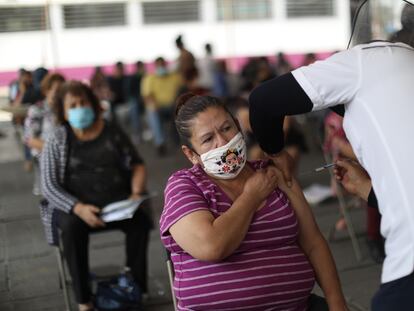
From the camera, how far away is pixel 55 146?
13.9 feet

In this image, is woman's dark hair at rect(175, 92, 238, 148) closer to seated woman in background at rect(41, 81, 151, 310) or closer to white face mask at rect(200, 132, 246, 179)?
white face mask at rect(200, 132, 246, 179)

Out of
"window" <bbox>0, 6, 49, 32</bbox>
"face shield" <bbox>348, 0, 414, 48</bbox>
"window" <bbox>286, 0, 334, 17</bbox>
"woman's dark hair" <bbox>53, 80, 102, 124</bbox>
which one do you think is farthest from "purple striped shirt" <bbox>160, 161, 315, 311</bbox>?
"window" <bbox>286, 0, 334, 17</bbox>

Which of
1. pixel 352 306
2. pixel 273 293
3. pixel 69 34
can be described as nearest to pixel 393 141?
pixel 273 293

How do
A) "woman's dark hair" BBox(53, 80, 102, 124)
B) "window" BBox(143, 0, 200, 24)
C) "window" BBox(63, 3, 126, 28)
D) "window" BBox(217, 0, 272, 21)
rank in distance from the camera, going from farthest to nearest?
"window" BBox(217, 0, 272, 21) → "window" BBox(143, 0, 200, 24) → "window" BBox(63, 3, 126, 28) → "woman's dark hair" BBox(53, 80, 102, 124)

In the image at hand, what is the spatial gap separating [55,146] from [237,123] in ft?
6.47

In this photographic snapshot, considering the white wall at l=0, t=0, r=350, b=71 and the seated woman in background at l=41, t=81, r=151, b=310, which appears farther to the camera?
the white wall at l=0, t=0, r=350, b=71

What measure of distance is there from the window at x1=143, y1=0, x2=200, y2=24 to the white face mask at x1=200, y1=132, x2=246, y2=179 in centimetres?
1831

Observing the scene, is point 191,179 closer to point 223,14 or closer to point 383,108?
point 383,108

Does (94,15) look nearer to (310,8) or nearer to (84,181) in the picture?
(310,8)

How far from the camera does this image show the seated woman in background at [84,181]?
4141 mm

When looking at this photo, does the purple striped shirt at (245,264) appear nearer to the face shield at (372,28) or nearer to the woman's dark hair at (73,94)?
the face shield at (372,28)

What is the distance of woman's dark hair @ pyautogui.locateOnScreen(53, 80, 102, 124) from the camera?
446 centimetres

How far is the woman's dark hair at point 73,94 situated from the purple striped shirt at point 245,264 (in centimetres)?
213

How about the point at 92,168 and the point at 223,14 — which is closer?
the point at 92,168
